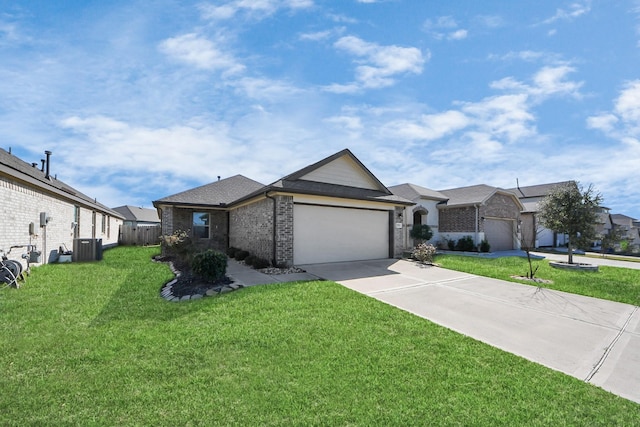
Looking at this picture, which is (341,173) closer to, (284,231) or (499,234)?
(284,231)

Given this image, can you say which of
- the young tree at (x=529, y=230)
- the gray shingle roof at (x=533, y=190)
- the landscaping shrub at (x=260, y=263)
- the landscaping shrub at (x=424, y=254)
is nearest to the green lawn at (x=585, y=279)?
the landscaping shrub at (x=424, y=254)

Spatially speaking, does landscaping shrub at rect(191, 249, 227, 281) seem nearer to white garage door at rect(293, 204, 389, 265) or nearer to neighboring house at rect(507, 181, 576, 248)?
white garage door at rect(293, 204, 389, 265)

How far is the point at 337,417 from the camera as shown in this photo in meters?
2.72

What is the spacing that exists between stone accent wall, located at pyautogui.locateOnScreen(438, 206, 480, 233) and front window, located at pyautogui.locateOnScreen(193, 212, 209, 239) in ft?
50.5

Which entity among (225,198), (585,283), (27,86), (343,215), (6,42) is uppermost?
(6,42)

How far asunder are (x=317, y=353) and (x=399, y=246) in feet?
35.5

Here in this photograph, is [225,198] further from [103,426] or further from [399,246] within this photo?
[103,426]

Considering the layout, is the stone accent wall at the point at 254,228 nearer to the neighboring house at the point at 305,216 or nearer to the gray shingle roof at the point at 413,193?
the neighboring house at the point at 305,216

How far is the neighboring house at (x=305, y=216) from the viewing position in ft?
35.6

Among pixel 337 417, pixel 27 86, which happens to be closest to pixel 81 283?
pixel 27 86

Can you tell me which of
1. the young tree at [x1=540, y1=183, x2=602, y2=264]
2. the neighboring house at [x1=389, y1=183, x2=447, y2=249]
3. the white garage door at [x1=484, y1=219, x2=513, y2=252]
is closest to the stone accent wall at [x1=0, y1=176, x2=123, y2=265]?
the neighboring house at [x1=389, y1=183, x2=447, y2=249]

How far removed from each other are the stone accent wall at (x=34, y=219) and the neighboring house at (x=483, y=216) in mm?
21083

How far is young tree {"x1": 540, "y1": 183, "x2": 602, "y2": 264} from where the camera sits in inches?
483

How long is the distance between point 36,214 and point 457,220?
21.5 metres
